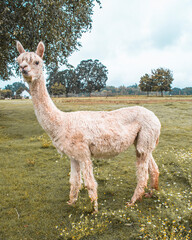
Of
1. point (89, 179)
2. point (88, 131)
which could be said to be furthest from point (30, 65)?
point (89, 179)

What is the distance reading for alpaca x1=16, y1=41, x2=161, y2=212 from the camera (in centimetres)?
381

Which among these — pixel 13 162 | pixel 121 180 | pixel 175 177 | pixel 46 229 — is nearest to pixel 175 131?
pixel 175 177

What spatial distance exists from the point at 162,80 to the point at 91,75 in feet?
141

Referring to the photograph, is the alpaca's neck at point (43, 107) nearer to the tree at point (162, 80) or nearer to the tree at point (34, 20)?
the tree at point (34, 20)

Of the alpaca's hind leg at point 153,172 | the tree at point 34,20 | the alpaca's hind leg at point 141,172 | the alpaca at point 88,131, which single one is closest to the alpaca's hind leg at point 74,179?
the alpaca at point 88,131

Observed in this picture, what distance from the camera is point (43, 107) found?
3.88m

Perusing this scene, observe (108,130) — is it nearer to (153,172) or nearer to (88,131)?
(88,131)

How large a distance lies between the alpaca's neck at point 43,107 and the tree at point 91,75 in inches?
3476

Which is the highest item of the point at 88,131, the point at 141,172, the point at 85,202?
the point at 88,131

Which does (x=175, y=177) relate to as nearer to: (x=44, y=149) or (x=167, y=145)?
(x=167, y=145)

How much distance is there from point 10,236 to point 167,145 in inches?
306

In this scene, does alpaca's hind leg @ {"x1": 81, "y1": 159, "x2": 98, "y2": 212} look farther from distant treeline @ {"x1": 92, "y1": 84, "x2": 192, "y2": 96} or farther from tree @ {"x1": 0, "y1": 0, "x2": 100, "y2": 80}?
distant treeline @ {"x1": 92, "y1": 84, "x2": 192, "y2": 96}

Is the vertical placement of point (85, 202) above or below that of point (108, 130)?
below

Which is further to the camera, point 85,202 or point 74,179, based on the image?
point 74,179
